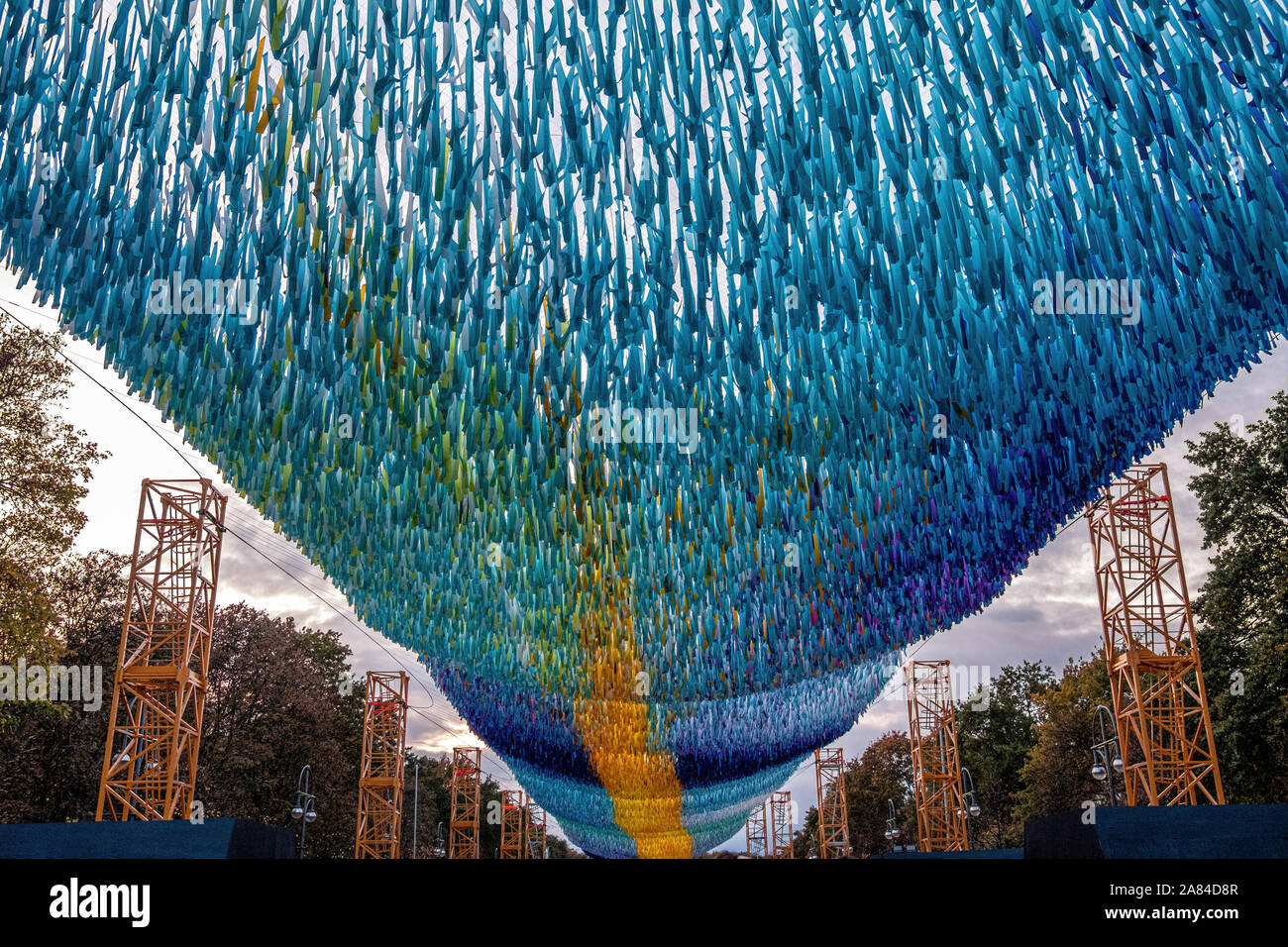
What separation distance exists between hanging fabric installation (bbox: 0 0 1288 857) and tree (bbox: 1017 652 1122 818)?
1665 inches

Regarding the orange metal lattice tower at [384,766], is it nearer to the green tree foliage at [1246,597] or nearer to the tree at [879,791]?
the green tree foliage at [1246,597]

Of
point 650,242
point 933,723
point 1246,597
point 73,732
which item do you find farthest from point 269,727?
point 650,242

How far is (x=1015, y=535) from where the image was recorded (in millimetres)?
8805

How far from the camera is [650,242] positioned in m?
4.54

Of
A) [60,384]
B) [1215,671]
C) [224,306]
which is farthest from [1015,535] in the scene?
[1215,671]

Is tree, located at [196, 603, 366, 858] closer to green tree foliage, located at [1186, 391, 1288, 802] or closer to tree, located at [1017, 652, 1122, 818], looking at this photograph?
green tree foliage, located at [1186, 391, 1288, 802]

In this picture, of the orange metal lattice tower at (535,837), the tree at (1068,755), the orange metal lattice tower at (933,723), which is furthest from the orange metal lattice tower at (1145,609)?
the orange metal lattice tower at (535,837)

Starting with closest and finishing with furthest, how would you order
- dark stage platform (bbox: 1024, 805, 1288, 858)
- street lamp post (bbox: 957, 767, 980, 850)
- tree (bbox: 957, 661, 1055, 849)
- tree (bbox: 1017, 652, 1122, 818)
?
dark stage platform (bbox: 1024, 805, 1288, 858)
street lamp post (bbox: 957, 767, 980, 850)
tree (bbox: 1017, 652, 1122, 818)
tree (bbox: 957, 661, 1055, 849)

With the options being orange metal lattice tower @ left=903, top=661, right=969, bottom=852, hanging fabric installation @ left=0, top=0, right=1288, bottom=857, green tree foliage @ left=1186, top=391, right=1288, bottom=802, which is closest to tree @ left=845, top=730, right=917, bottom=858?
orange metal lattice tower @ left=903, top=661, right=969, bottom=852

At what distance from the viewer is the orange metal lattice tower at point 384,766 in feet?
91.6

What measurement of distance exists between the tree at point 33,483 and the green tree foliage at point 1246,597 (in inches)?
1104

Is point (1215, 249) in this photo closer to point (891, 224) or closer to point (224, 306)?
point (891, 224)

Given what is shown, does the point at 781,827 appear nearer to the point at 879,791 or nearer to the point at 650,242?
the point at 879,791

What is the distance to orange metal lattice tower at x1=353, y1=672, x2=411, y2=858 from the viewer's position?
91.6ft
